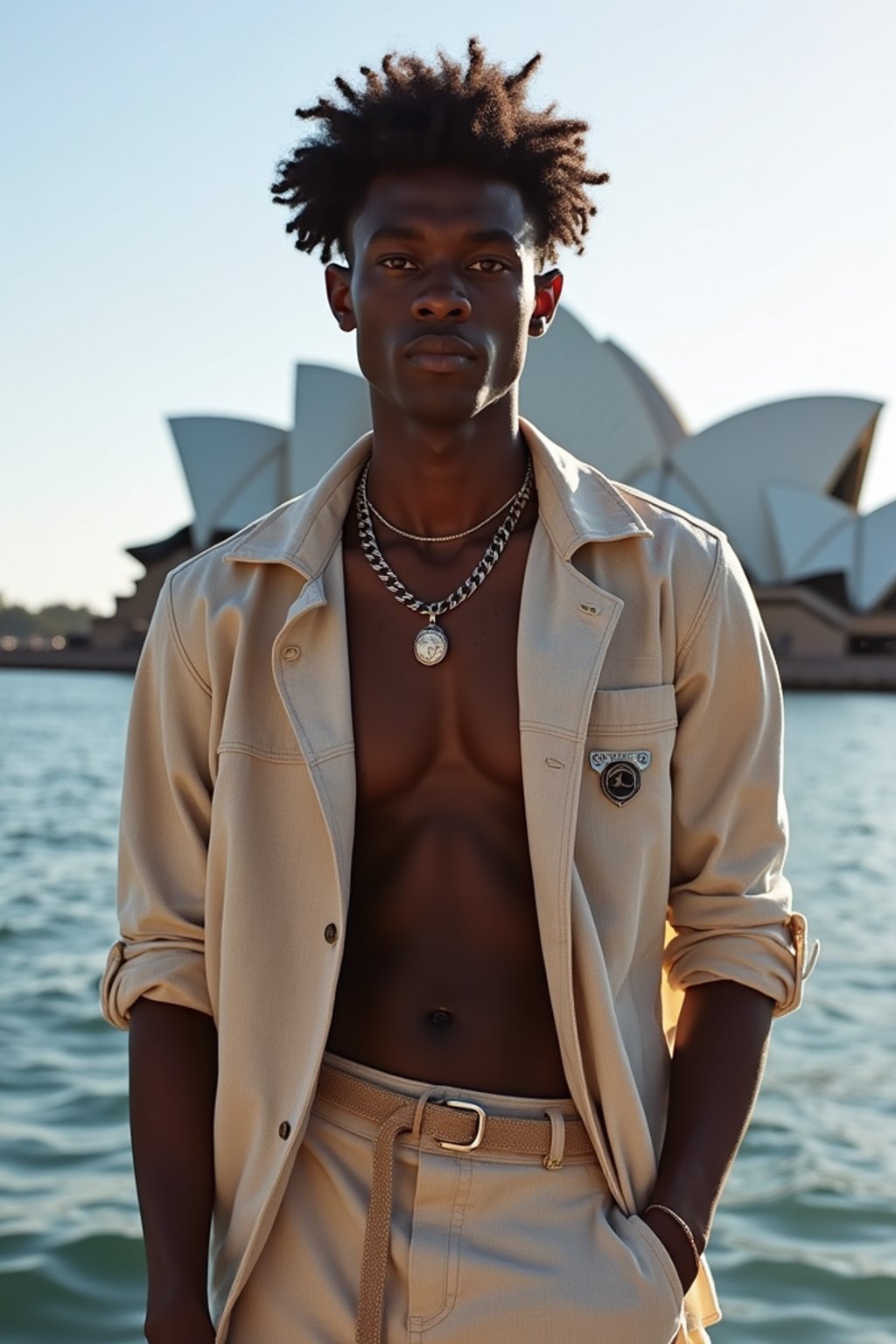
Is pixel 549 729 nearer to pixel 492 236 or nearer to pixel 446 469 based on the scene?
pixel 446 469

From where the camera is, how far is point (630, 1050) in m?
1.42

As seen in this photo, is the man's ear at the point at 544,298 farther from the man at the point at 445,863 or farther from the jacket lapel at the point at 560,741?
the jacket lapel at the point at 560,741

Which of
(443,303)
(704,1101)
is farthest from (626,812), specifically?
(443,303)

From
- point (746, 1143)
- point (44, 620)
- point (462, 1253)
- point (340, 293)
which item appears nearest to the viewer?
point (462, 1253)

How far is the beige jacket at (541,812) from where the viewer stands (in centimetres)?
137

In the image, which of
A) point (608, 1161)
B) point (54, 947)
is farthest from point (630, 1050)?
point (54, 947)

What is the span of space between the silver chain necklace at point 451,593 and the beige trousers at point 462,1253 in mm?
397

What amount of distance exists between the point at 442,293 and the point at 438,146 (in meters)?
0.18

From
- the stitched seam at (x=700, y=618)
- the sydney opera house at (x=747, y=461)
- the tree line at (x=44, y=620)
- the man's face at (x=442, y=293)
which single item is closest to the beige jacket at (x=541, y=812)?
the stitched seam at (x=700, y=618)

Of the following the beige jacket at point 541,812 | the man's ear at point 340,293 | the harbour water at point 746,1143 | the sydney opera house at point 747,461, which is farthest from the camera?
the sydney opera house at point 747,461

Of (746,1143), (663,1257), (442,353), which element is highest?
(442,353)

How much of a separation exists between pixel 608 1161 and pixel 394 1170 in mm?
185

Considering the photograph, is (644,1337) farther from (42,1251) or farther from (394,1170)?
(42,1251)

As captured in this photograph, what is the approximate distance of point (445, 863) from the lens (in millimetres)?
1451
